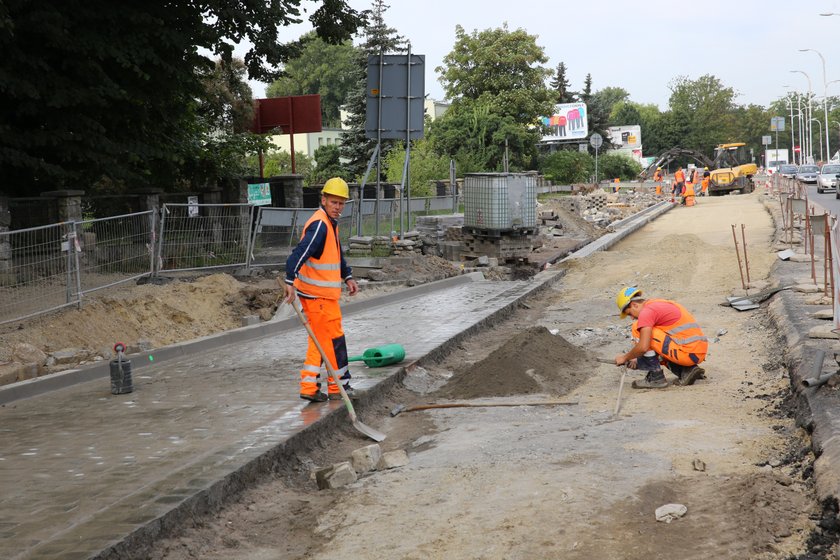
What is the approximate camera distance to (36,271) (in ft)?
35.4

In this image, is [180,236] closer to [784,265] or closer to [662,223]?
[784,265]

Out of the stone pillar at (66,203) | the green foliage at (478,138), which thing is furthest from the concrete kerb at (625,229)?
the stone pillar at (66,203)

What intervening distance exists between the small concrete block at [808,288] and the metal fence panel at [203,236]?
8538 mm

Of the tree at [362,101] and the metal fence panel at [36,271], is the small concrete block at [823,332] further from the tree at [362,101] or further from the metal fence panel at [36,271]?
the tree at [362,101]

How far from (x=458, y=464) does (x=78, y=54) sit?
33.6 ft

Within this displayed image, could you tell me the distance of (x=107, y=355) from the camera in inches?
394

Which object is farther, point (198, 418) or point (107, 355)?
point (107, 355)

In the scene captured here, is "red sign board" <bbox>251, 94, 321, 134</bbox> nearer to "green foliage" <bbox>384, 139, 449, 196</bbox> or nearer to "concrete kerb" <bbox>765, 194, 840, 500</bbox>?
"green foliage" <bbox>384, 139, 449, 196</bbox>

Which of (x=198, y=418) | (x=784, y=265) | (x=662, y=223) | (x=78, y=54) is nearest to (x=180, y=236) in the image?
(x=78, y=54)

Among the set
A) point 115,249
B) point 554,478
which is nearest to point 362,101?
point 115,249

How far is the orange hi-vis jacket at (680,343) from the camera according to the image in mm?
8758

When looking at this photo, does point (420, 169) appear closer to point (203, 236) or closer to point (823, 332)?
point (203, 236)

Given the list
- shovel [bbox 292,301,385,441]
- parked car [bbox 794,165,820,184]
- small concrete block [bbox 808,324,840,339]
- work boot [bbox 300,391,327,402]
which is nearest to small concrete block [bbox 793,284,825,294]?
small concrete block [bbox 808,324,840,339]

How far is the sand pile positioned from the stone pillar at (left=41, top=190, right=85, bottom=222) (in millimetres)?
7047
